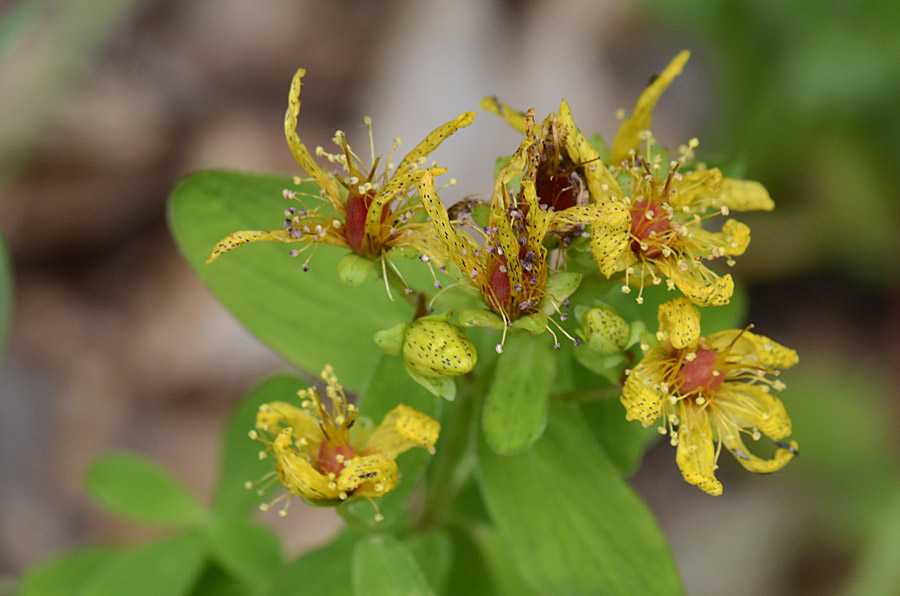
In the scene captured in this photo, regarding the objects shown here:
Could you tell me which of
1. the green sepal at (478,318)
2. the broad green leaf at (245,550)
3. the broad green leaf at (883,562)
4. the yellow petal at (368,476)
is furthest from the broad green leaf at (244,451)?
the broad green leaf at (883,562)

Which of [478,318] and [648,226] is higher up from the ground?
[648,226]

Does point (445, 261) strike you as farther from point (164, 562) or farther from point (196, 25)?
point (196, 25)

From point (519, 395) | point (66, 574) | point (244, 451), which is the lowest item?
point (66, 574)

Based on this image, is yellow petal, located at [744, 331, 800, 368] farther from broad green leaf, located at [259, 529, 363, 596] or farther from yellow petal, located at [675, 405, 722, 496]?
broad green leaf, located at [259, 529, 363, 596]

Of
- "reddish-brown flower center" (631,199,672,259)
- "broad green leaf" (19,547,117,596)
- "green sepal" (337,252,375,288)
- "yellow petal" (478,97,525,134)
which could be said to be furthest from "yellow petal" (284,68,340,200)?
"broad green leaf" (19,547,117,596)

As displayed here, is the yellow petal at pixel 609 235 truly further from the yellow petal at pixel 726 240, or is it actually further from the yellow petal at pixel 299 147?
the yellow petal at pixel 299 147

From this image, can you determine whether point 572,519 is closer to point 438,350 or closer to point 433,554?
point 433,554

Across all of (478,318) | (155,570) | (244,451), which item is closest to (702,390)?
(478,318)
